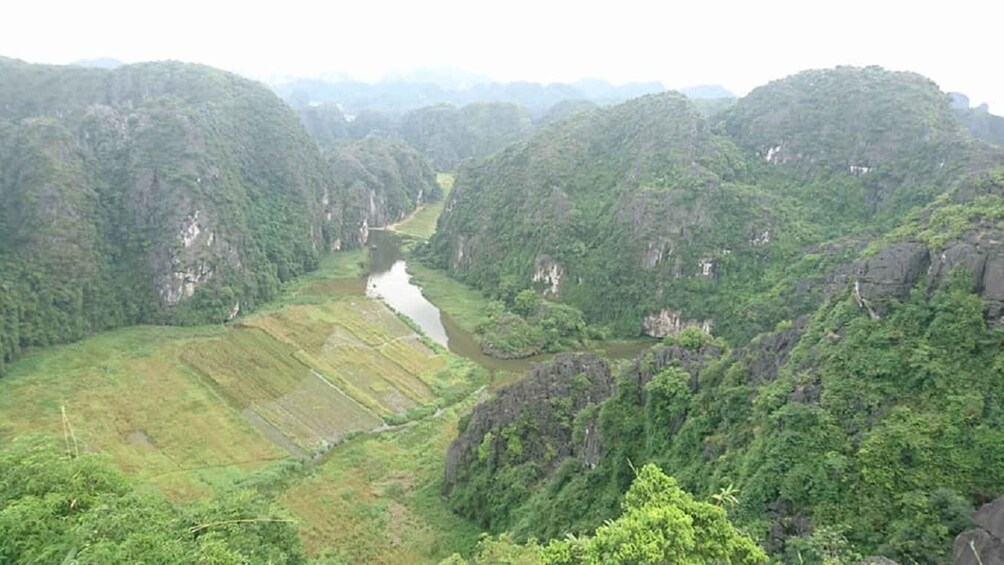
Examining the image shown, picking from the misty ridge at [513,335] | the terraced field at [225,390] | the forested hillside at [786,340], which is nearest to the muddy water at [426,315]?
the misty ridge at [513,335]

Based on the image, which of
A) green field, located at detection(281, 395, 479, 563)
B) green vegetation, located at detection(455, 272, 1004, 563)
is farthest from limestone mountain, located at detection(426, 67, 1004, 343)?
green field, located at detection(281, 395, 479, 563)

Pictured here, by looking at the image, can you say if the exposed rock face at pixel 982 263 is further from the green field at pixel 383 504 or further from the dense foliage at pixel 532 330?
the dense foliage at pixel 532 330

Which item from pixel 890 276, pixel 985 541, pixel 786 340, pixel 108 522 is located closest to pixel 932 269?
pixel 890 276

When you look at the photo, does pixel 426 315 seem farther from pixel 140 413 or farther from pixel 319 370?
pixel 140 413

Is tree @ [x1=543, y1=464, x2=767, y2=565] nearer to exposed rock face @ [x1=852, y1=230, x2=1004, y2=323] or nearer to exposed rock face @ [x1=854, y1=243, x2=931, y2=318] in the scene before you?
exposed rock face @ [x1=852, y1=230, x2=1004, y2=323]

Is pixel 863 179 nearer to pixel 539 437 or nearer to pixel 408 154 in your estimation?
pixel 539 437

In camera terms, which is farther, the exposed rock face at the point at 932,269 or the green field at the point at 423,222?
the green field at the point at 423,222
